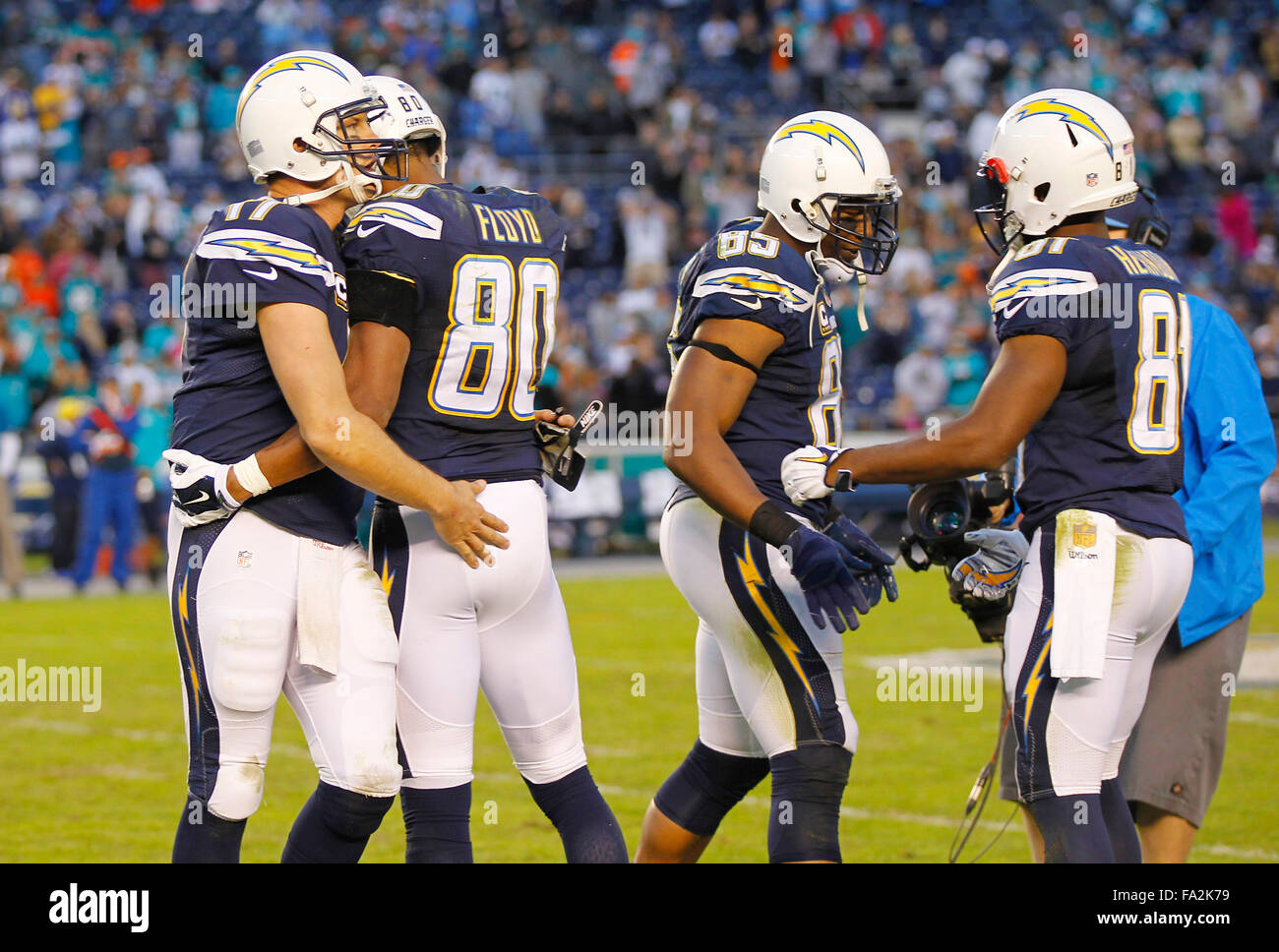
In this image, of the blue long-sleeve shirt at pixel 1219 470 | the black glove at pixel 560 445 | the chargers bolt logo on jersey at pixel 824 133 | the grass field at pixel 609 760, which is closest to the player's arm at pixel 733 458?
the black glove at pixel 560 445

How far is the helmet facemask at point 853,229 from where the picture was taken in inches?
159

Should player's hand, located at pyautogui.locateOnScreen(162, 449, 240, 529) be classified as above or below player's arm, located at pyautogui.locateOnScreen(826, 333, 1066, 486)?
below

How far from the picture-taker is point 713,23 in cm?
2228

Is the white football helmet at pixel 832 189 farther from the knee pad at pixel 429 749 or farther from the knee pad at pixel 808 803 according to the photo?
the knee pad at pixel 429 749

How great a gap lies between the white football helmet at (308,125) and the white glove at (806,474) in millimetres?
1214

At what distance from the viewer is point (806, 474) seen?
3.78 metres

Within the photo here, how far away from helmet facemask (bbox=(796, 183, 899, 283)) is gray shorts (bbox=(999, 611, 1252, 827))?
53.3 inches

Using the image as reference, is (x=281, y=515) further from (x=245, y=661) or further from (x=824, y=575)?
(x=824, y=575)

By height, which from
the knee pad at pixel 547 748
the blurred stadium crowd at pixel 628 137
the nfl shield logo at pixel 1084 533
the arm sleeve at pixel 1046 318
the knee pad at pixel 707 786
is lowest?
the knee pad at pixel 707 786

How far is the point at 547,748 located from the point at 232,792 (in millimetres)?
754

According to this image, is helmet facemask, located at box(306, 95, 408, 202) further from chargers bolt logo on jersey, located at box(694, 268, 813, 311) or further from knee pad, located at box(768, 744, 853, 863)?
knee pad, located at box(768, 744, 853, 863)

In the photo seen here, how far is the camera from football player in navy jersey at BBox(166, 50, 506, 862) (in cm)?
342

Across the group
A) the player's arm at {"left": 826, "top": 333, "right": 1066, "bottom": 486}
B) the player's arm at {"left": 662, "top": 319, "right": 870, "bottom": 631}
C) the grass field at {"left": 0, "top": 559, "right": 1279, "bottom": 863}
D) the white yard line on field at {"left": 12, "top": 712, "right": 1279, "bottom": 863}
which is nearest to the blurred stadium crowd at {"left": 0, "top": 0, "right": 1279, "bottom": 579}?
the grass field at {"left": 0, "top": 559, "right": 1279, "bottom": 863}

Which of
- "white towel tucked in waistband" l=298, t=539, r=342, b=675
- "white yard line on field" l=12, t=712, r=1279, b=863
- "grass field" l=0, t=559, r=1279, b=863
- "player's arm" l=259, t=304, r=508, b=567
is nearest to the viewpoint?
"player's arm" l=259, t=304, r=508, b=567
